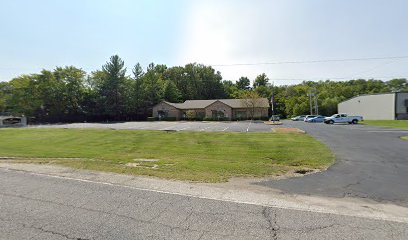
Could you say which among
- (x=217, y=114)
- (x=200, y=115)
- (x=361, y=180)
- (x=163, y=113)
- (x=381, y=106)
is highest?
(x=381, y=106)

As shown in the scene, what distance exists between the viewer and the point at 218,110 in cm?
6322

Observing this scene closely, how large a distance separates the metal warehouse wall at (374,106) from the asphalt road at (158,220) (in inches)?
2226

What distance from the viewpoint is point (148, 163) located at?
39.4 feet

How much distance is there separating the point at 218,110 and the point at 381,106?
104 ft

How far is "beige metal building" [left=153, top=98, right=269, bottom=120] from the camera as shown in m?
62.8

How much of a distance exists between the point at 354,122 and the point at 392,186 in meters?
38.7

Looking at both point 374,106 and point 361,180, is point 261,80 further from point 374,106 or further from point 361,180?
point 361,180

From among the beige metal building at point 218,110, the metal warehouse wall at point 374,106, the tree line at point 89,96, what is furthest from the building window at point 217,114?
the metal warehouse wall at point 374,106

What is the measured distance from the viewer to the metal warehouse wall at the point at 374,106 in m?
53.4

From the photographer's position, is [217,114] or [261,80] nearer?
[217,114]

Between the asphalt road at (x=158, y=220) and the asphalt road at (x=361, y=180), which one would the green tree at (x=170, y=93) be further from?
the asphalt road at (x=158, y=220)

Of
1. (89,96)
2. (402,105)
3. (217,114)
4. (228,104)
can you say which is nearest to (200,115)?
(217,114)

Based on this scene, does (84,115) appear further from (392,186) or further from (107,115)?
(392,186)

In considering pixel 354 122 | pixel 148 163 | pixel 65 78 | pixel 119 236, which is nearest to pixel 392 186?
pixel 119 236
